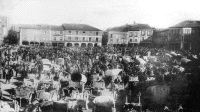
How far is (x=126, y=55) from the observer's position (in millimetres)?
8242

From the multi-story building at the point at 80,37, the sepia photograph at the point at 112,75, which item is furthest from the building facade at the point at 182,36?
the multi-story building at the point at 80,37

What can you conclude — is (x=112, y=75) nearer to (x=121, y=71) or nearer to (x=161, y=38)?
(x=121, y=71)

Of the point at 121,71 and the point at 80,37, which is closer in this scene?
the point at 121,71

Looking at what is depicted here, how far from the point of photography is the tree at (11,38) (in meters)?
10.3

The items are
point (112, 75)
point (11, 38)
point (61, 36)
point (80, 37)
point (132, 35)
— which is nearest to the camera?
point (112, 75)

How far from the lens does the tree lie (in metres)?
10.3

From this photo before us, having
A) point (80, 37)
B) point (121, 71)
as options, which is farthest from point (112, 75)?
point (80, 37)

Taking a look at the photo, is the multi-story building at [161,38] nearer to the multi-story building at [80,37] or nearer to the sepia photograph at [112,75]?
the sepia photograph at [112,75]

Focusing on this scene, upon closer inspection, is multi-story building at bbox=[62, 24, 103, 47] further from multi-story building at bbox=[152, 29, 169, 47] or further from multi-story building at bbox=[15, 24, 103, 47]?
multi-story building at bbox=[152, 29, 169, 47]

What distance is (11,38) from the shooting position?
1123 cm

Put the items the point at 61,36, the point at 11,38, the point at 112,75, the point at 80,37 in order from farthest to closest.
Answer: the point at 80,37 → the point at 11,38 → the point at 61,36 → the point at 112,75

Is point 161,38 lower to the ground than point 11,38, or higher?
higher

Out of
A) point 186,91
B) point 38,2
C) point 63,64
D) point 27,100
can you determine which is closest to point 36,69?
point 63,64

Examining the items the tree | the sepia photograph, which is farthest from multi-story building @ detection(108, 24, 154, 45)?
the tree
